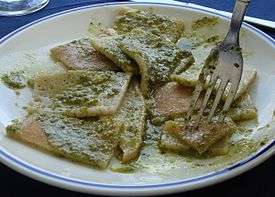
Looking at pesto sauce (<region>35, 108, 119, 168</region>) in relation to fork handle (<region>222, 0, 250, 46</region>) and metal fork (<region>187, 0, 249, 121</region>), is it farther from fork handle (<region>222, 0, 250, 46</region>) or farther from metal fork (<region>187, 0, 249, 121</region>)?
fork handle (<region>222, 0, 250, 46</region>)

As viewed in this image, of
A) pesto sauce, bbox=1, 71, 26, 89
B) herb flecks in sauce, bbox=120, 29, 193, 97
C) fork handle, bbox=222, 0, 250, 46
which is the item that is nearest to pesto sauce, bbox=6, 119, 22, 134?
pesto sauce, bbox=1, 71, 26, 89

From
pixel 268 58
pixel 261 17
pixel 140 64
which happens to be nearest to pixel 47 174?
pixel 140 64

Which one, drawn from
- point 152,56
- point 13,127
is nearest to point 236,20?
point 152,56

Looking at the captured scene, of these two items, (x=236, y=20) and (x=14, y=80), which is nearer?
(x=236, y=20)

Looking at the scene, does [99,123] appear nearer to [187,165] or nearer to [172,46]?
[187,165]

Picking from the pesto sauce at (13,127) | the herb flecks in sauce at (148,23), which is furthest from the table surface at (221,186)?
the herb flecks in sauce at (148,23)

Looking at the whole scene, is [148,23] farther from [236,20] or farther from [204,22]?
[236,20]

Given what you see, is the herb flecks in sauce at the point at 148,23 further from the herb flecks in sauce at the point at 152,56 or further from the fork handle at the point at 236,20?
the fork handle at the point at 236,20
